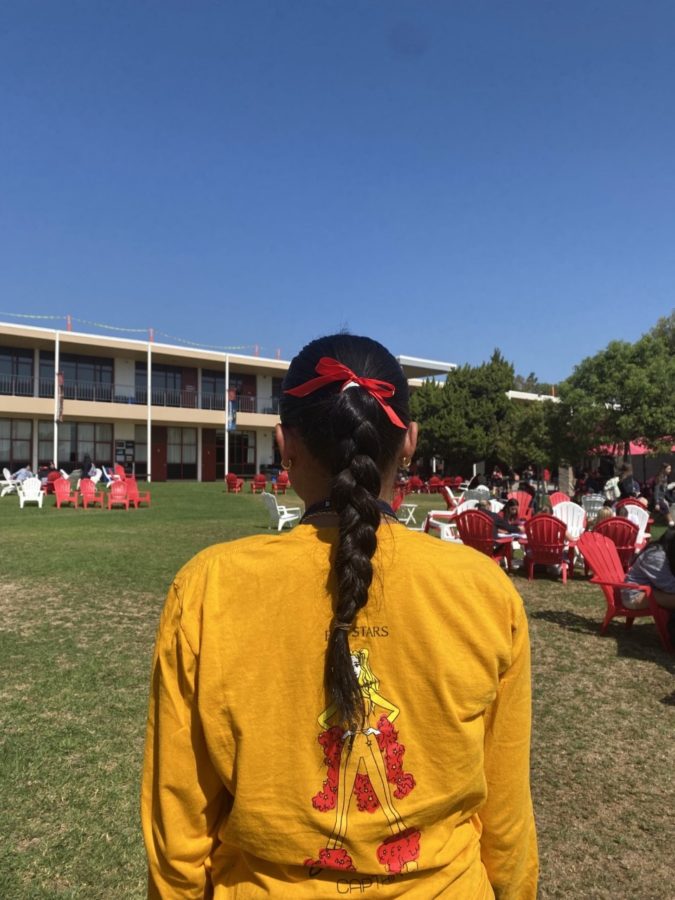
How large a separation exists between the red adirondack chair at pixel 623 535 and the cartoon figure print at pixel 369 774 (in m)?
9.04

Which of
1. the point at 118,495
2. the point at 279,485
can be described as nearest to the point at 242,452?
the point at 279,485

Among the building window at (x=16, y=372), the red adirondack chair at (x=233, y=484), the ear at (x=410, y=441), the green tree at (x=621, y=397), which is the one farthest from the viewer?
the building window at (x=16, y=372)

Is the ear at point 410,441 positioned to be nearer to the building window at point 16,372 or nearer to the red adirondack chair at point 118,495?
the red adirondack chair at point 118,495

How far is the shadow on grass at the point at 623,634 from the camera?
5.94 metres

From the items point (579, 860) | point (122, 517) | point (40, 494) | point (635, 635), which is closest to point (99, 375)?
point (40, 494)

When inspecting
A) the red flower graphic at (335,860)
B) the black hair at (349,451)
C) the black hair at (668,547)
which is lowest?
the black hair at (668,547)

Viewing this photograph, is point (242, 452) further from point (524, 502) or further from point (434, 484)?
point (524, 502)

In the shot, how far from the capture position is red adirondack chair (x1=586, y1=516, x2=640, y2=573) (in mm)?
9398

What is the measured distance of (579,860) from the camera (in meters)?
2.89

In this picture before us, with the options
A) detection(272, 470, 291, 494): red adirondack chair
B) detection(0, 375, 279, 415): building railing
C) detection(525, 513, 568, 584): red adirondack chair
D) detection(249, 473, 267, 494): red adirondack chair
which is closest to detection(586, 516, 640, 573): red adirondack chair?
detection(525, 513, 568, 584): red adirondack chair

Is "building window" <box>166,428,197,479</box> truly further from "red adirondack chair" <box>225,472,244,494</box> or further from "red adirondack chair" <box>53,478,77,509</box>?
"red adirondack chair" <box>53,478,77,509</box>

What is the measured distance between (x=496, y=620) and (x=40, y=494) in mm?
22284

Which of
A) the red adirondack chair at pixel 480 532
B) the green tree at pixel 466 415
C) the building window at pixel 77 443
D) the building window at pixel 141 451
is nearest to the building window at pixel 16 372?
the building window at pixel 77 443

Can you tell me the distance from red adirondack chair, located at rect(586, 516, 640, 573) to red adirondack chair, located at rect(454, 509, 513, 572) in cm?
144
